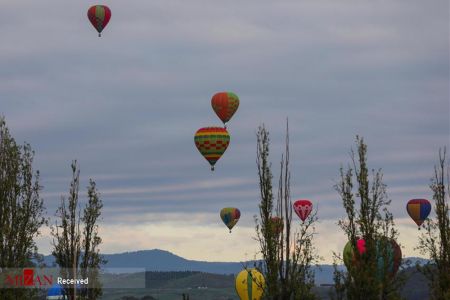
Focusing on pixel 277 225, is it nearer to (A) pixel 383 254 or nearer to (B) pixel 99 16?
(A) pixel 383 254

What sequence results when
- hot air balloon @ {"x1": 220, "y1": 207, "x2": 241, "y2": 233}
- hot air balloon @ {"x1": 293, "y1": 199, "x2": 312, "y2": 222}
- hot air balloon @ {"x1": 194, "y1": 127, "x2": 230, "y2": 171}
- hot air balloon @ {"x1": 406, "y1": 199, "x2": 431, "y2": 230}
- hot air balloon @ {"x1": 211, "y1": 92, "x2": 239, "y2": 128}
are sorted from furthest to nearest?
hot air balloon @ {"x1": 220, "y1": 207, "x2": 241, "y2": 233}
hot air balloon @ {"x1": 293, "y1": 199, "x2": 312, "y2": 222}
hot air balloon @ {"x1": 406, "y1": 199, "x2": 431, "y2": 230}
hot air balloon @ {"x1": 211, "y1": 92, "x2": 239, "y2": 128}
hot air balloon @ {"x1": 194, "y1": 127, "x2": 230, "y2": 171}

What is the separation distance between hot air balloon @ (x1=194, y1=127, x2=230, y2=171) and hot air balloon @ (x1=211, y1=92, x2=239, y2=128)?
4800mm

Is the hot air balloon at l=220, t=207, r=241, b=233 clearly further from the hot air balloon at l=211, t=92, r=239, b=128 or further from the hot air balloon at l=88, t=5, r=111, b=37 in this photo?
the hot air balloon at l=88, t=5, r=111, b=37

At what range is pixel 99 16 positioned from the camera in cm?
10188

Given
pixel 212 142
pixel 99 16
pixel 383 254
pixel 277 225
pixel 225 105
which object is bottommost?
pixel 383 254

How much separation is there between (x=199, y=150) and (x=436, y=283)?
176 feet

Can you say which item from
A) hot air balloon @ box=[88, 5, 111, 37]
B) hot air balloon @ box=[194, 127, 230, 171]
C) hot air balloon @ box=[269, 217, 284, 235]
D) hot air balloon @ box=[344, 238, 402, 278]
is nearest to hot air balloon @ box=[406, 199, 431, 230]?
hot air balloon @ box=[194, 127, 230, 171]

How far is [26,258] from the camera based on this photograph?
59.1 meters

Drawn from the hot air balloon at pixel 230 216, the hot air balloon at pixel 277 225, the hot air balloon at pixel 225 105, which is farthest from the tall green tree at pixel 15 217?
the hot air balloon at pixel 230 216

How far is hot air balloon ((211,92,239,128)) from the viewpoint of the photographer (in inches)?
4402

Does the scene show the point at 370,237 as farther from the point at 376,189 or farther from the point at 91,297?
the point at 91,297

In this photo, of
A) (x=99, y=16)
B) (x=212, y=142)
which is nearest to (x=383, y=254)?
(x=212, y=142)

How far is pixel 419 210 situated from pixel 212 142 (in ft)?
115

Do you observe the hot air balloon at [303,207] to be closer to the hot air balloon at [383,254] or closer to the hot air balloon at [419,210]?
the hot air balloon at [419,210]
